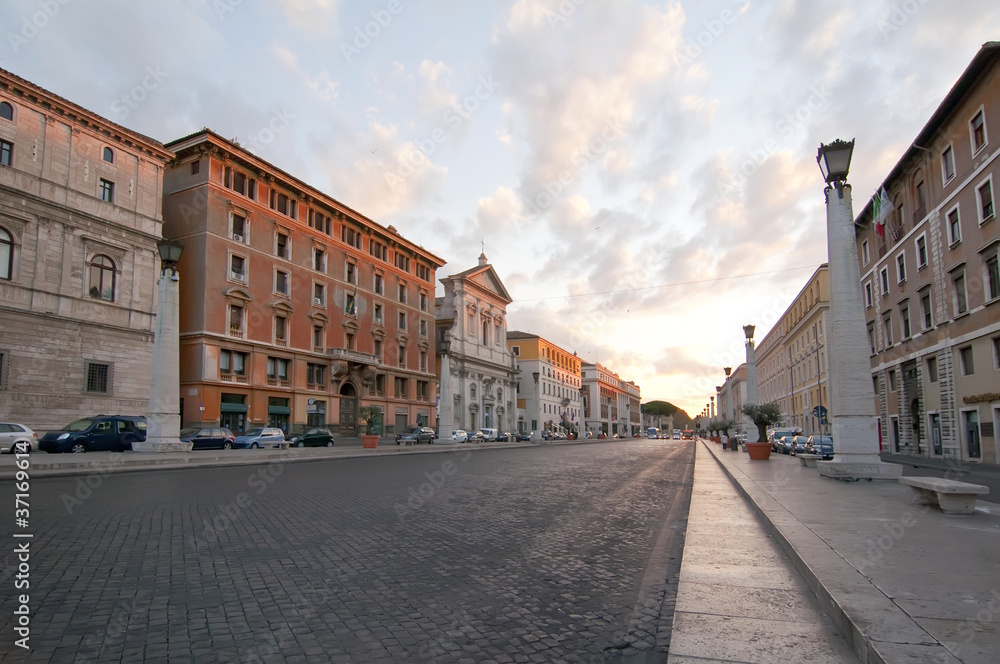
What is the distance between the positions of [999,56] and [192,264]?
3921cm

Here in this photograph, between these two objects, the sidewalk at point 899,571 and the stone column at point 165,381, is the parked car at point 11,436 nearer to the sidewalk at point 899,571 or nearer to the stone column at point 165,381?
the stone column at point 165,381

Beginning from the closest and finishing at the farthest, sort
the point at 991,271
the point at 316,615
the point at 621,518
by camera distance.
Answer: the point at 316,615 → the point at 621,518 → the point at 991,271

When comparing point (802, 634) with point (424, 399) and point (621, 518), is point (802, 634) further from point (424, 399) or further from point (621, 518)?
point (424, 399)

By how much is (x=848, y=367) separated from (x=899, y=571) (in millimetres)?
9787

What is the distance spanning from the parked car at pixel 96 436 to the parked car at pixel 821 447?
92.5 ft

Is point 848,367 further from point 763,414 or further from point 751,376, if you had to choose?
point 751,376

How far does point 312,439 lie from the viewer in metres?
37.2

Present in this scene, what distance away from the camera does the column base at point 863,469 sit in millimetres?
12680

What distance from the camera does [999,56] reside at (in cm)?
2144

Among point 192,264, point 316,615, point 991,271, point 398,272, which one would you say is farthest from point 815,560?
point 398,272

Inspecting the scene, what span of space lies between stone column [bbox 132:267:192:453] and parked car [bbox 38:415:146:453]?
3959 millimetres

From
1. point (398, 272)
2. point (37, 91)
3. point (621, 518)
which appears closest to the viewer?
point (621, 518)

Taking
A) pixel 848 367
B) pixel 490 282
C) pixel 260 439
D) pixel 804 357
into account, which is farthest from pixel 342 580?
pixel 490 282

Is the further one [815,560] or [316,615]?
[815,560]
